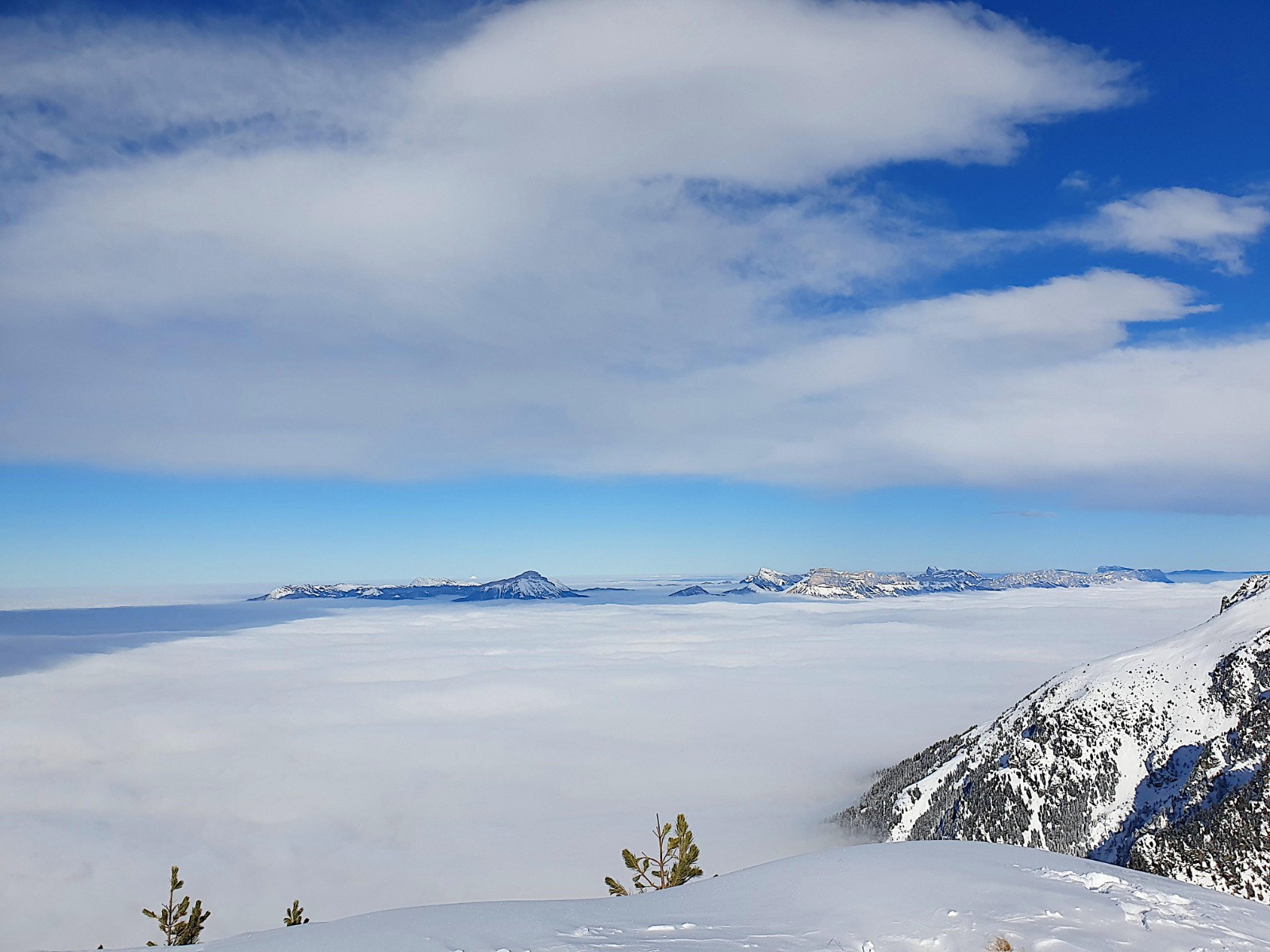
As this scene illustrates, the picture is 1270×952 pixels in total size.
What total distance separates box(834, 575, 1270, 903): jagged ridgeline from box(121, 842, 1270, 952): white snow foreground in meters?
93.4

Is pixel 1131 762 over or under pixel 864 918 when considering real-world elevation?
under

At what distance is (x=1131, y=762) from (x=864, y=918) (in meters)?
148

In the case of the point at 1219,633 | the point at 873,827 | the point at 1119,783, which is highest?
the point at 1219,633

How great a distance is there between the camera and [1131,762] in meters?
127

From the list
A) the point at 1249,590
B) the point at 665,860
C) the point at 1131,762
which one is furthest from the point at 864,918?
the point at 1249,590

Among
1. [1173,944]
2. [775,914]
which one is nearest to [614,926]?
[775,914]

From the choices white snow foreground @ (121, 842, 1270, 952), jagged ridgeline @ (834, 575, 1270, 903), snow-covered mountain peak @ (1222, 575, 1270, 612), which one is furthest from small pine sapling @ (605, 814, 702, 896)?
snow-covered mountain peak @ (1222, 575, 1270, 612)

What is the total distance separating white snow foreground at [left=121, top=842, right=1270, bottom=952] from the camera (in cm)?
1256

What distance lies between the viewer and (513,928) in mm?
13781

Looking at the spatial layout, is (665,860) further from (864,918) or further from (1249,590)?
(1249,590)

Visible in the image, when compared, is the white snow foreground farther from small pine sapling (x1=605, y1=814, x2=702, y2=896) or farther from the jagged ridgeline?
the jagged ridgeline

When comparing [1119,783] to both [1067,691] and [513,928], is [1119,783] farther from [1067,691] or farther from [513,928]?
[513,928]

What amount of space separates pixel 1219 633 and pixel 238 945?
184 m

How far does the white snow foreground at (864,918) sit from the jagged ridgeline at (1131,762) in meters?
93.4
